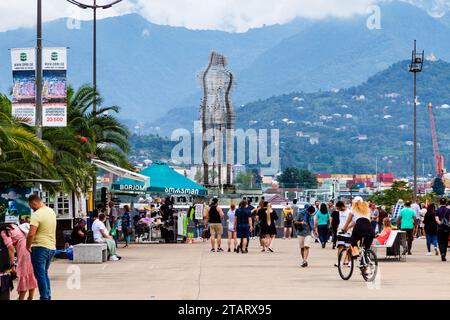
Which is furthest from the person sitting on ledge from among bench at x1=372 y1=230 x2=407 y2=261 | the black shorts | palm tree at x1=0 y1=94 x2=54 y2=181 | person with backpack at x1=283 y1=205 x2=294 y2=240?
person with backpack at x1=283 y1=205 x2=294 y2=240

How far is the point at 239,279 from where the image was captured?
77.6 ft

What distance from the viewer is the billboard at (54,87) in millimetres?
30047

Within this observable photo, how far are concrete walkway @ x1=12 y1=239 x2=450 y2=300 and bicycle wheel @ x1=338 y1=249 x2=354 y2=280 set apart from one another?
0.70ft

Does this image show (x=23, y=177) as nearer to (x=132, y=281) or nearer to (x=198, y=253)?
(x=198, y=253)

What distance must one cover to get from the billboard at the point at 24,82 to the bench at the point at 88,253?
11.7 ft

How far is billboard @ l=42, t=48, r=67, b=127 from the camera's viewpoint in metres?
30.0

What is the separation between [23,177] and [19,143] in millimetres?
2920

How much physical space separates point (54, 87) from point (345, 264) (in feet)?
32.5

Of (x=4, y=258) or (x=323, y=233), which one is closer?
(x=4, y=258)

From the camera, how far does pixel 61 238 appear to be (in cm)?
3719

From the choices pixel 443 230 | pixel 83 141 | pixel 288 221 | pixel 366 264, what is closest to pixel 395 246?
pixel 443 230

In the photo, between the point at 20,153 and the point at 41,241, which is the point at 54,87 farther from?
the point at 41,241

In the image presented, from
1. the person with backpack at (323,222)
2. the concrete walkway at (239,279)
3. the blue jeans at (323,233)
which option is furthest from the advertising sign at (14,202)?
the blue jeans at (323,233)
